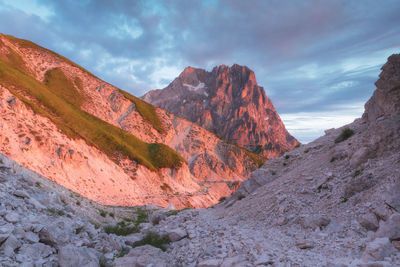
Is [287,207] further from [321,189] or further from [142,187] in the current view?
[142,187]

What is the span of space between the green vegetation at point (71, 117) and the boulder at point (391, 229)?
50.7m

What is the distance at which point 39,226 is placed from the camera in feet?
25.6

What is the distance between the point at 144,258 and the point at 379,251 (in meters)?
7.30

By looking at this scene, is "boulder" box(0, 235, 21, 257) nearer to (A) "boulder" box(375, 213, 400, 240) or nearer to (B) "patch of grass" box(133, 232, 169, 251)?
(B) "patch of grass" box(133, 232, 169, 251)

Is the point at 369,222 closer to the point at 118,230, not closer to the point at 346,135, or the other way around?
the point at 346,135

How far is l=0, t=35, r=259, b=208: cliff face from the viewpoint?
127 feet

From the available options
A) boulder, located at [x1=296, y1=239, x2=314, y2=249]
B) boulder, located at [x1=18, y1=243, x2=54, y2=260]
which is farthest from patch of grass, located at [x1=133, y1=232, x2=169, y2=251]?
boulder, located at [x1=296, y1=239, x2=314, y2=249]

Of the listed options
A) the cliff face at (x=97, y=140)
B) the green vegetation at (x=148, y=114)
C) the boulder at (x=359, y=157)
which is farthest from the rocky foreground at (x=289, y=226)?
the green vegetation at (x=148, y=114)

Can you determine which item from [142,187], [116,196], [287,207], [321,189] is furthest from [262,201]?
[142,187]

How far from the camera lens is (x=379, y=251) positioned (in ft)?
17.8

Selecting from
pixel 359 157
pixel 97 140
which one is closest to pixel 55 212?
pixel 359 157

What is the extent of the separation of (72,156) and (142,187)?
18.0 m

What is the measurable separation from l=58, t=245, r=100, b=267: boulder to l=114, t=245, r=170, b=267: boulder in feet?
3.02

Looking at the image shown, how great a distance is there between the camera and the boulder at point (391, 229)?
6.03 meters
